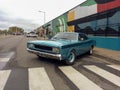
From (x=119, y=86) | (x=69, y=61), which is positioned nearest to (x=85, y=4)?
(x=69, y=61)

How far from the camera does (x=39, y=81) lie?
16.9ft

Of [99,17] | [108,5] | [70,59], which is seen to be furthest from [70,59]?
[99,17]

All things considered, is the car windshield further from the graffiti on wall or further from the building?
the graffiti on wall

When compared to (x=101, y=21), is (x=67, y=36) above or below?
below

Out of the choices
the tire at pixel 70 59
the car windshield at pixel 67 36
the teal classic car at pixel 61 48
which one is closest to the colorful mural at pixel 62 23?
the car windshield at pixel 67 36

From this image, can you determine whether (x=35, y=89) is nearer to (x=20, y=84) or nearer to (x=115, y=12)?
(x=20, y=84)

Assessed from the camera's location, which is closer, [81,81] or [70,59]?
[81,81]

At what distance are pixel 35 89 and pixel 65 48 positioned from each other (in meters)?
3.26

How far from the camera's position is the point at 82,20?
20891 millimetres

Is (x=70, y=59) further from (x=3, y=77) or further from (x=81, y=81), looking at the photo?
(x=3, y=77)

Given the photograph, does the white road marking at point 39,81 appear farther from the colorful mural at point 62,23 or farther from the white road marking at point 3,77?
the colorful mural at point 62,23

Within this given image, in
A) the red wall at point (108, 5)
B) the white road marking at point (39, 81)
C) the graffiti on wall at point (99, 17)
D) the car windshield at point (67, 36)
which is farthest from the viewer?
the graffiti on wall at point (99, 17)

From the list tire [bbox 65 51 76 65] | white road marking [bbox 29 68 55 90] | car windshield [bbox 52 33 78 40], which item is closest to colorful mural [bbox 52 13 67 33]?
car windshield [bbox 52 33 78 40]

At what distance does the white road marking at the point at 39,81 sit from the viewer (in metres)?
4.62
